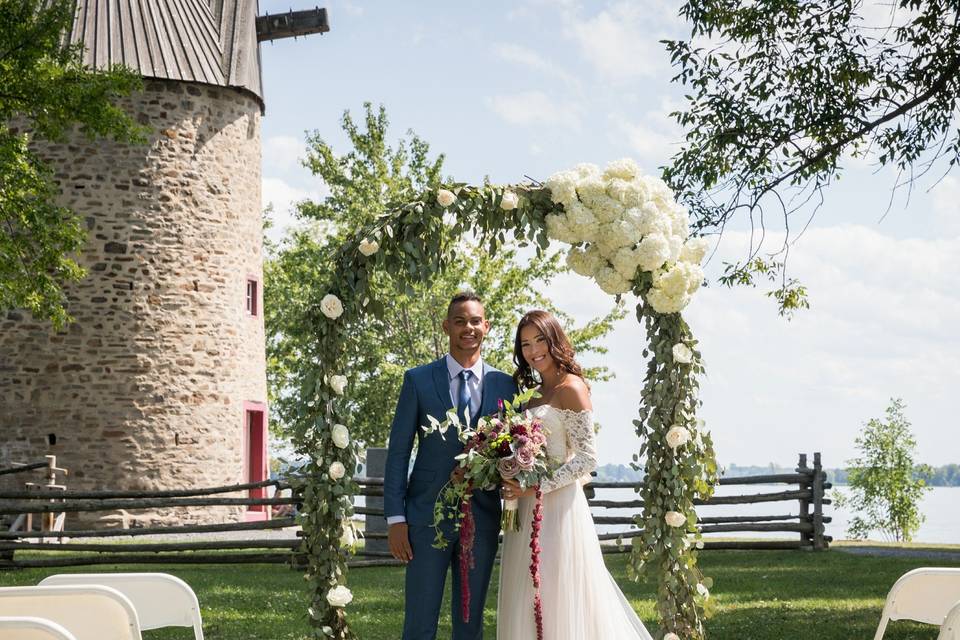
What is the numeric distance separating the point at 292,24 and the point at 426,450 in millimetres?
20117

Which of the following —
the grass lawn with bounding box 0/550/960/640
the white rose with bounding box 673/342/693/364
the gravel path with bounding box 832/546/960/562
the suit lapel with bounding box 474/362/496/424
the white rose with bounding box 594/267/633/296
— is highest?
the white rose with bounding box 594/267/633/296

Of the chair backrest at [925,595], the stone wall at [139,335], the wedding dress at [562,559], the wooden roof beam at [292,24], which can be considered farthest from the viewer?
the wooden roof beam at [292,24]

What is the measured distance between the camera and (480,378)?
20.4 feet

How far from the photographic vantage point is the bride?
20.1 ft

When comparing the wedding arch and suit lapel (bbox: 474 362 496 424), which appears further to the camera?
the wedding arch

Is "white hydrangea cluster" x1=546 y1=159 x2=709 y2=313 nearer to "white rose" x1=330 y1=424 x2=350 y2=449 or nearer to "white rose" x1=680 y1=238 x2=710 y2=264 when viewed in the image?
"white rose" x1=680 y1=238 x2=710 y2=264

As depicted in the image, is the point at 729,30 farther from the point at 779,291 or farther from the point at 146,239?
the point at 146,239

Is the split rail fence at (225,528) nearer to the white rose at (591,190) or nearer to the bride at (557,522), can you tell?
the white rose at (591,190)

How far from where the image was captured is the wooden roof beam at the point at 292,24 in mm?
24250

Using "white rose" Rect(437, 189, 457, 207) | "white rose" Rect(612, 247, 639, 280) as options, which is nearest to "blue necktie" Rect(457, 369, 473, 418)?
"white rose" Rect(437, 189, 457, 207)

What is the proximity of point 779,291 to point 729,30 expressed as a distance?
2867 millimetres

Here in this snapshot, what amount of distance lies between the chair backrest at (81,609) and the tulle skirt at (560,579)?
8.03ft

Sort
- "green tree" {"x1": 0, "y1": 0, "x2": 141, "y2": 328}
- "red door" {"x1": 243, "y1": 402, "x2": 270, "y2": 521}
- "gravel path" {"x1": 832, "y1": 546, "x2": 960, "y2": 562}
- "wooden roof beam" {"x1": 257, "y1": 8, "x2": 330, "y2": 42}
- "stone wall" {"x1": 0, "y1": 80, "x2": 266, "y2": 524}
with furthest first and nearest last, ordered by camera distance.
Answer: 1. "wooden roof beam" {"x1": 257, "y1": 8, "x2": 330, "y2": 42}
2. "red door" {"x1": 243, "y1": 402, "x2": 270, "y2": 521}
3. "stone wall" {"x1": 0, "y1": 80, "x2": 266, "y2": 524}
4. "gravel path" {"x1": 832, "y1": 546, "x2": 960, "y2": 562}
5. "green tree" {"x1": 0, "y1": 0, "x2": 141, "y2": 328}

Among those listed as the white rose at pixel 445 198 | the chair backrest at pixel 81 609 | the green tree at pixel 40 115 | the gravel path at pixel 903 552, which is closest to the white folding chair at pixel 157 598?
the chair backrest at pixel 81 609
